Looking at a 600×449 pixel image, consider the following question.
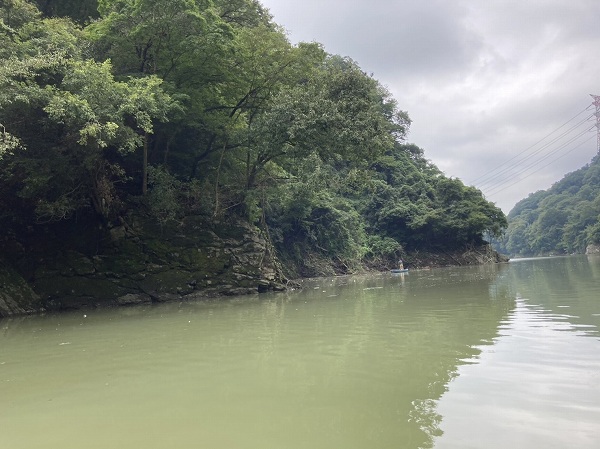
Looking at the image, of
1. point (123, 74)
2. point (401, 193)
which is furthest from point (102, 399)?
point (401, 193)

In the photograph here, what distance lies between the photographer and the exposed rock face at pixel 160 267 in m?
14.2

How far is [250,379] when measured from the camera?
14.6 feet

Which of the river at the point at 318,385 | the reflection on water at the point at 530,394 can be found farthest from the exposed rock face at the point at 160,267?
the reflection on water at the point at 530,394

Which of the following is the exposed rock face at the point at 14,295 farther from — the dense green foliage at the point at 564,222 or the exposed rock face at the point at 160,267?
the dense green foliage at the point at 564,222

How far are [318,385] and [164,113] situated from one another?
37.7 feet

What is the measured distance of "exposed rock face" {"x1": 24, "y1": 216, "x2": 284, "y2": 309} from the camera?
561 inches

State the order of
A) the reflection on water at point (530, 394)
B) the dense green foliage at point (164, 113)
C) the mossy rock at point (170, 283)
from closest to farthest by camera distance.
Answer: the reflection on water at point (530, 394) → the dense green foliage at point (164, 113) → the mossy rock at point (170, 283)

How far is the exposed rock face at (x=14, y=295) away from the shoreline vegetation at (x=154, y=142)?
0.04 metres

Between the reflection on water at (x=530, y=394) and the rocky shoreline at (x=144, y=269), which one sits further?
the rocky shoreline at (x=144, y=269)

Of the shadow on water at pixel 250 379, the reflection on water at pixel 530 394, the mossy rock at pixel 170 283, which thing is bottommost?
the shadow on water at pixel 250 379

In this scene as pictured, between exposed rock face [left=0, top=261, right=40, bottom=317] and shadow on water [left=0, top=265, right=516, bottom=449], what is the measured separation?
478 centimetres

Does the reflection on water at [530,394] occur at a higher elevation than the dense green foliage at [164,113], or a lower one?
lower

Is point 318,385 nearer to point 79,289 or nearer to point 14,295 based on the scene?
point 79,289

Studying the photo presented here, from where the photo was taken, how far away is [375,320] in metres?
7.95
